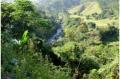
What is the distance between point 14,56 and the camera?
5.12 meters

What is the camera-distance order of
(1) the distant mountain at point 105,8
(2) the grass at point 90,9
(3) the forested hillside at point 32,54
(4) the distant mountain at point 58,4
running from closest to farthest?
1. (3) the forested hillside at point 32,54
2. (1) the distant mountain at point 105,8
3. (2) the grass at point 90,9
4. (4) the distant mountain at point 58,4

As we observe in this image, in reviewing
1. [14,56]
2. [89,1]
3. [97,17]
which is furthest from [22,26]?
[89,1]

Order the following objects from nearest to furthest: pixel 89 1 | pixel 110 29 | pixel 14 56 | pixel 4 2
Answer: pixel 14 56, pixel 4 2, pixel 110 29, pixel 89 1

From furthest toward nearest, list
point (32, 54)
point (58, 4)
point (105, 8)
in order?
1. point (58, 4)
2. point (105, 8)
3. point (32, 54)

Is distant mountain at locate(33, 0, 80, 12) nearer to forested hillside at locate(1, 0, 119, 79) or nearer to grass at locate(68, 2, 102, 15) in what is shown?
grass at locate(68, 2, 102, 15)

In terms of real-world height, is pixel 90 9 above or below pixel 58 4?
below

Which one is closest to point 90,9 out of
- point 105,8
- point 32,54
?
point 105,8

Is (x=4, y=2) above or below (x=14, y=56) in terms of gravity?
above

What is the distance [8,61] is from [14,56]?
30 cm

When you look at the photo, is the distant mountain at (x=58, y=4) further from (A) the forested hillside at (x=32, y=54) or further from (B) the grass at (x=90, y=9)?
(A) the forested hillside at (x=32, y=54)

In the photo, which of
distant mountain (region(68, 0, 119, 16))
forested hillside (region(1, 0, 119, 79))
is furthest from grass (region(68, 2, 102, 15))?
forested hillside (region(1, 0, 119, 79))

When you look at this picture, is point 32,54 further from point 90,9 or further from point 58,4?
point 58,4

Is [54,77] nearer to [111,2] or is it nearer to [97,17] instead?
[97,17]

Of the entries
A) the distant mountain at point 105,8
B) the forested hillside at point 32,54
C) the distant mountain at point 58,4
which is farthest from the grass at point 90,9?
the forested hillside at point 32,54
